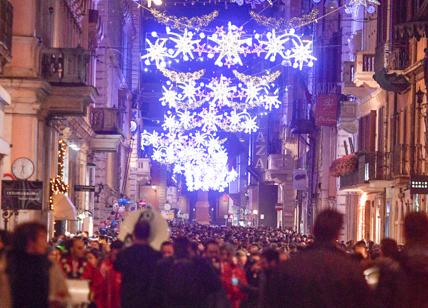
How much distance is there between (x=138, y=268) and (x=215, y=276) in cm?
171

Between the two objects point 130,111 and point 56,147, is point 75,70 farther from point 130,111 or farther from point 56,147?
point 130,111

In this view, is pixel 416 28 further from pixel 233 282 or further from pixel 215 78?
pixel 233 282

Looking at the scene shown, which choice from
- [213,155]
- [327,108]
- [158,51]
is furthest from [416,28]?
[213,155]

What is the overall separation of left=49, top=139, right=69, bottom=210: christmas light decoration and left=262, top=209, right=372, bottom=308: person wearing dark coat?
28.8m

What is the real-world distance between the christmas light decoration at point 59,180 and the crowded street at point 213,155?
0.11 meters

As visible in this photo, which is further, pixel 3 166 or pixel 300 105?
pixel 300 105

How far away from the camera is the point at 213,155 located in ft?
283

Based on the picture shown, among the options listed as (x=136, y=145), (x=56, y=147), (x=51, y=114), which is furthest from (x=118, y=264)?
(x=136, y=145)

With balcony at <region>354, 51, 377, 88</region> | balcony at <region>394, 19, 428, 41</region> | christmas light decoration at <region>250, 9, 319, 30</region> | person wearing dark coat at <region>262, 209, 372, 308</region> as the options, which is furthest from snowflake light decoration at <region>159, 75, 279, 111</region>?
person wearing dark coat at <region>262, 209, 372, 308</region>

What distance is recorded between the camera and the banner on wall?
56.7 meters

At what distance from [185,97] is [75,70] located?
1735 cm

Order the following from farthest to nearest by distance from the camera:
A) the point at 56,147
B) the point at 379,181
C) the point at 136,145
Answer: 1. the point at 136,145
2. the point at 379,181
3. the point at 56,147

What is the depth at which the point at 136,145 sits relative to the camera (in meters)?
95.9

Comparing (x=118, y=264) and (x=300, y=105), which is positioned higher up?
(x=300, y=105)
